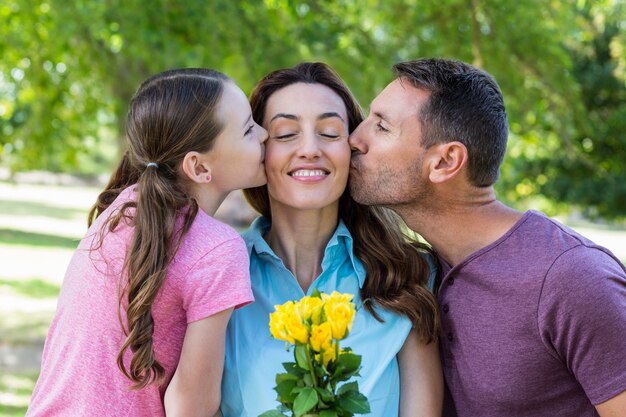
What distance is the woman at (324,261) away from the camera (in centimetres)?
284

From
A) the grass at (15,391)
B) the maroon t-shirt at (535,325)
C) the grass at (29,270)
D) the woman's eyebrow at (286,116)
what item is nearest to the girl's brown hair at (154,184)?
the woman's eyebrow at (286,116)

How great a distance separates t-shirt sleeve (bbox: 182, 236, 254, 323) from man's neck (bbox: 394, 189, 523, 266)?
0.81 metres

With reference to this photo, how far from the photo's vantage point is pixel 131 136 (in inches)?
113

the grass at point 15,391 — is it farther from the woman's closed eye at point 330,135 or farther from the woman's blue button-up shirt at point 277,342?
the woman's closed eye at point 330,135

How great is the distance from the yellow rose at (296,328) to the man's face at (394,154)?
3.73 feet

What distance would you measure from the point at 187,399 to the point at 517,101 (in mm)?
6086

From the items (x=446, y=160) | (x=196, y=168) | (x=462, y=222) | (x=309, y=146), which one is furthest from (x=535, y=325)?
(x=196, y=168)

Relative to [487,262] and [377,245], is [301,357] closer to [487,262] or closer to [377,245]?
[487,262]

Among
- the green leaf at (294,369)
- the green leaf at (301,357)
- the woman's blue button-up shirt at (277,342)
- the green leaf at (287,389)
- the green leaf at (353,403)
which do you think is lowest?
the woman's blue button-up shirt at (277,342)

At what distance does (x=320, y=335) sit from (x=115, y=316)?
0.89 meters

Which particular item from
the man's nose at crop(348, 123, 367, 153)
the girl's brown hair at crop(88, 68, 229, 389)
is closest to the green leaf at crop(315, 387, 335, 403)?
the girl's brown hair at crop(88, 68, 229, 389)

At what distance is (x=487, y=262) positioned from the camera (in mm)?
2812

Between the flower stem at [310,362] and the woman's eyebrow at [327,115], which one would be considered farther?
the woman's eyebrow at [327,115]

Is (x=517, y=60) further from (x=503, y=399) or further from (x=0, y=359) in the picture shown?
(x=0, y=359)
